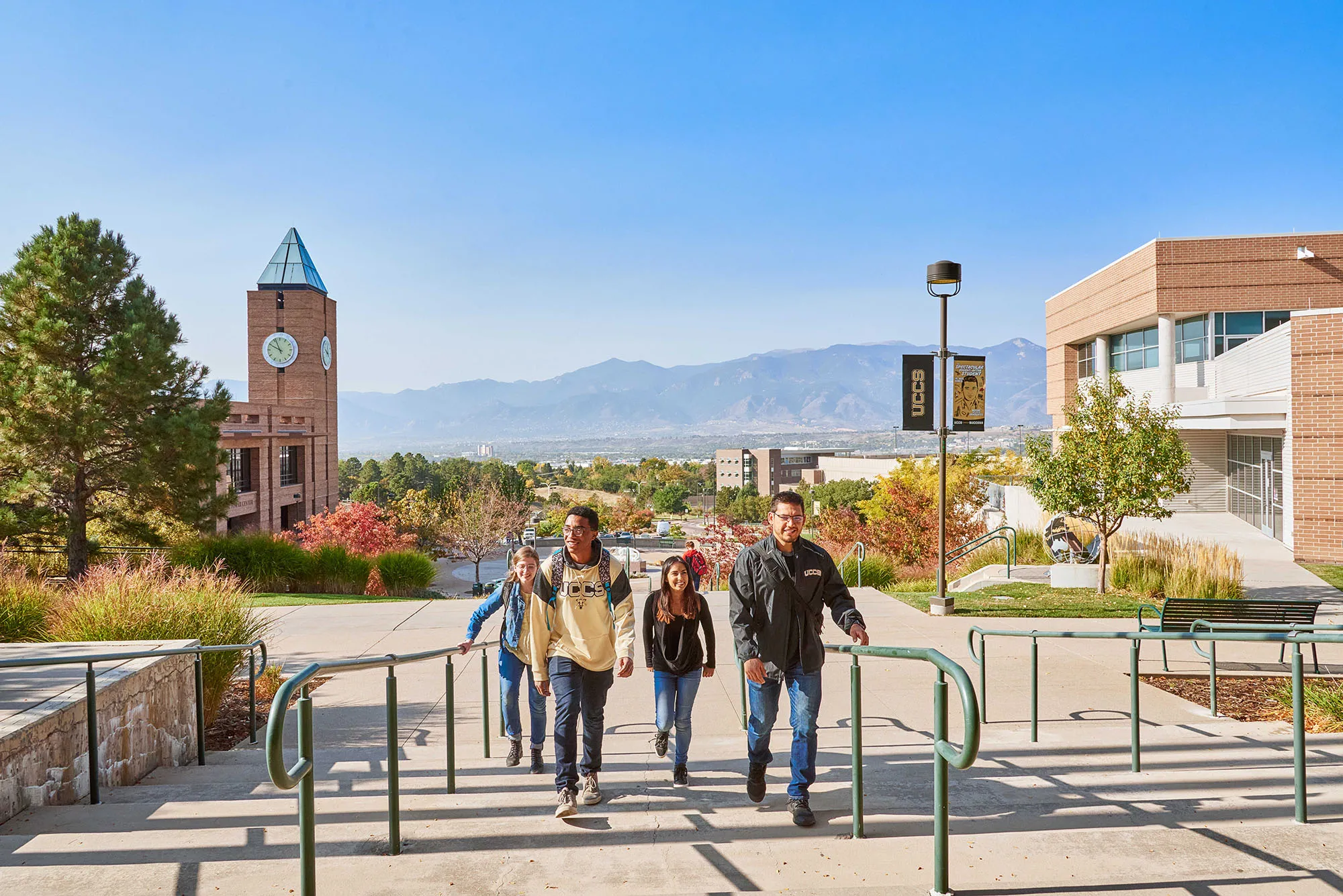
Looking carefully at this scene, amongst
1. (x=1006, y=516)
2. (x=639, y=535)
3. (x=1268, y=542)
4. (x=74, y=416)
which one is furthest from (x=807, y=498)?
(x=74, y=416)

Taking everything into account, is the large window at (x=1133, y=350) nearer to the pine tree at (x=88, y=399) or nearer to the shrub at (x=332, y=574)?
the shrub at (x=332, y=574)

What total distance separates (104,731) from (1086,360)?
3761 cm

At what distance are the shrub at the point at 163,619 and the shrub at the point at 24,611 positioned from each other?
570mm

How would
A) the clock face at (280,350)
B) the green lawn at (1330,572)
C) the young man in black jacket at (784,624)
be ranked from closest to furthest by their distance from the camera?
the young man in black jacket at (784,624) < the green lawn at (1330,572) < the clock face at (280,350)

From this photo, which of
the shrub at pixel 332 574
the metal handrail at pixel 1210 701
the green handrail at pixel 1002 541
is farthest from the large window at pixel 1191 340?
the shrub at pixel 332 574

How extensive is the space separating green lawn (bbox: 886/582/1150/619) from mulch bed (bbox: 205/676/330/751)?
956cm

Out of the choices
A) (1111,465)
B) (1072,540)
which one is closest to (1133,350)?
(1072,540)

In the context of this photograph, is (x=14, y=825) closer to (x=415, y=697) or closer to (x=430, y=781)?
(x=430, y=781)

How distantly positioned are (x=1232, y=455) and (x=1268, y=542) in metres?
7.07

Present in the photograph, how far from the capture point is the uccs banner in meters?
14.3

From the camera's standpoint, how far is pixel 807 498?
354ft

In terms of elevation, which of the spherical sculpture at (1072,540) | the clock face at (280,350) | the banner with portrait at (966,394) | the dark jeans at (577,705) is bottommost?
the spherical sculpture at (1072,540)

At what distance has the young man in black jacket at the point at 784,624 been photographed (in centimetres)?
448

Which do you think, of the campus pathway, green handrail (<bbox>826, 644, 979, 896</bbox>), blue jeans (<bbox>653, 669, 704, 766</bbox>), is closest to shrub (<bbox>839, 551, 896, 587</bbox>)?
the campus pathway
